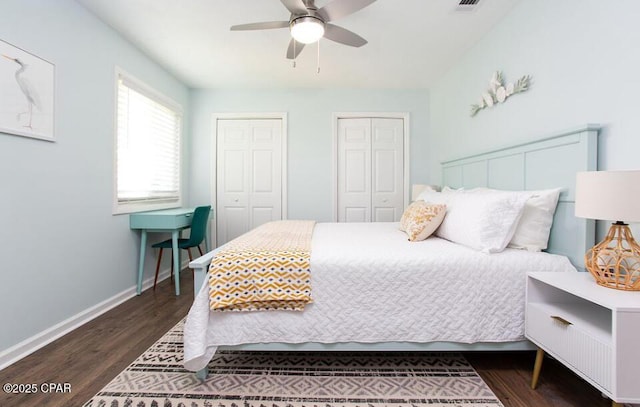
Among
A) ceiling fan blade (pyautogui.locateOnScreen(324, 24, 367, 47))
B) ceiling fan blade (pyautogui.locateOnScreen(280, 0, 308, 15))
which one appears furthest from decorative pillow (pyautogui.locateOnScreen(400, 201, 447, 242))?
ceiling fan blade (pyautogui.locateOnScreen(280, 0, 308, 15))

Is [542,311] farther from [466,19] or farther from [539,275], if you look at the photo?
[466,19]

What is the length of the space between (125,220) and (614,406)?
3.48 meters

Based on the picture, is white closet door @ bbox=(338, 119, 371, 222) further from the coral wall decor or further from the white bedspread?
the white bedspread

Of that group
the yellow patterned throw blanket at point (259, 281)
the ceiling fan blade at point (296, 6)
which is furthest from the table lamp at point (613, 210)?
the ceiling fan blade at point (296, 6)

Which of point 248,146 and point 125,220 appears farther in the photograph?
point 248,146

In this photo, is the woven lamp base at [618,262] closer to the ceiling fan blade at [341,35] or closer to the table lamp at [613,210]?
the table lamp at [613,210]

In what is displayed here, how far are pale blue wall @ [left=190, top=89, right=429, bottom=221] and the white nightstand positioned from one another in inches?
110

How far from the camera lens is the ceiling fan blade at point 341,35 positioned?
2.12 meters

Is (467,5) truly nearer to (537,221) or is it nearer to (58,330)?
(537,221)

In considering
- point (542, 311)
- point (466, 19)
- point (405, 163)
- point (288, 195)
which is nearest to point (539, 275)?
point (542, 311)

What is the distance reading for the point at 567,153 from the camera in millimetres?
1771

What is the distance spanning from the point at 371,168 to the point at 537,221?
2563 mm

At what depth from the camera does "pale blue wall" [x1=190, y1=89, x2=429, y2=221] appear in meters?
4.17

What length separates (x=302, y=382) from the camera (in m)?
1.61
